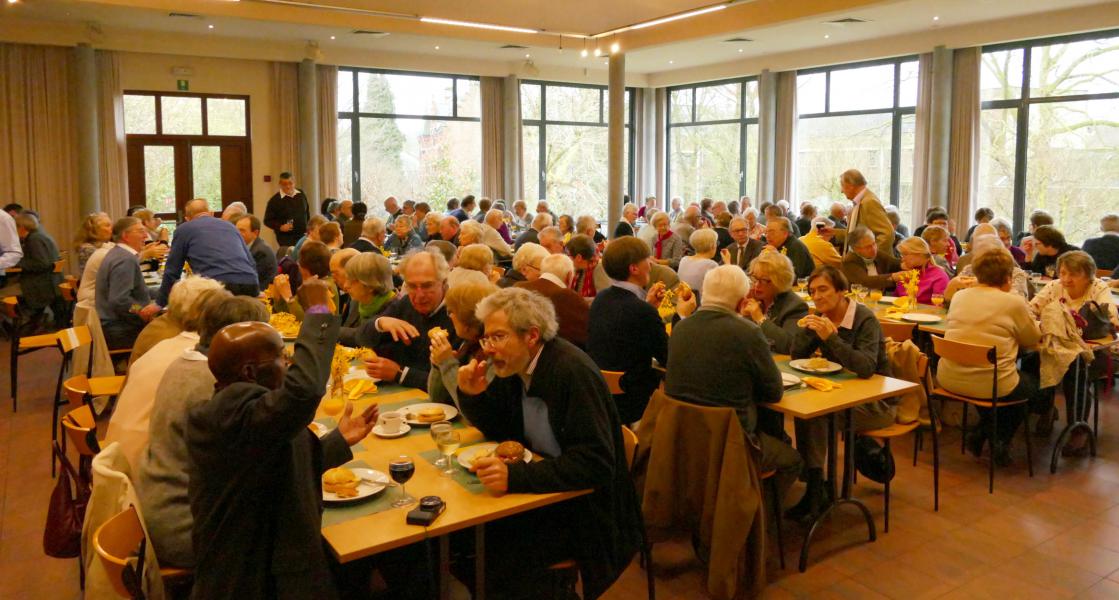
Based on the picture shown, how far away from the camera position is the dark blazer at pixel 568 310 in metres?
4.86

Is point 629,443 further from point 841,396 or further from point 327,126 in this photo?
point 327,126

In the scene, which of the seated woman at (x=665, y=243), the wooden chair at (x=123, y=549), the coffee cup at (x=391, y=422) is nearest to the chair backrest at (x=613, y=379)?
the coffee cup at (x=391, y=422)

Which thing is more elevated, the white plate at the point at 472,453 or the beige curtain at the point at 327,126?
the beige curtain at the point at 327,126

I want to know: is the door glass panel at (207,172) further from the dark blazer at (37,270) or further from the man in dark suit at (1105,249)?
the man in dark suit at (1105,249)

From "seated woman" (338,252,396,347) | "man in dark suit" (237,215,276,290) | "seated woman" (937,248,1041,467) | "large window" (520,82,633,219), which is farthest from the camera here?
"large window" (520,82,633,219)

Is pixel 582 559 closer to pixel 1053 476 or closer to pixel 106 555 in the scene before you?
pixel 106 555

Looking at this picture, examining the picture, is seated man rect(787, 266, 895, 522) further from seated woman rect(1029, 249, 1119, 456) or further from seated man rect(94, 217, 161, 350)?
seated man rect(94, 217, 161, 350)

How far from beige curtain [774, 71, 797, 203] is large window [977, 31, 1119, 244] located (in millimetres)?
3507

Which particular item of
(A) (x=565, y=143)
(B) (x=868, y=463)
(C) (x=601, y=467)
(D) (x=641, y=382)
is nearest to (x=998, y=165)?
(A) (x=565, y=143)

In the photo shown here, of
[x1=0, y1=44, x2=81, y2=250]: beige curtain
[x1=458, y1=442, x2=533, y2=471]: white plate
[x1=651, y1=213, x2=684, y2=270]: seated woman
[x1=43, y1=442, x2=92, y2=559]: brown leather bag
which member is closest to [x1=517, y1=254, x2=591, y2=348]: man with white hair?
[x1=458, y1=442, x2=533, y2=471]: white plate

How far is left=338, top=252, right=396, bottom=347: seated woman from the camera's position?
189 inches

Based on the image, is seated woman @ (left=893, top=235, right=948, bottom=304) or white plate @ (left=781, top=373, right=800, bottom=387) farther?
seated woman @ (left=893, top=235, right=948, bottom=304)

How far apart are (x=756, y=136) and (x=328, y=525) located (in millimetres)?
15484

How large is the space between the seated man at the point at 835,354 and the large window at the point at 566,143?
1292 cm
